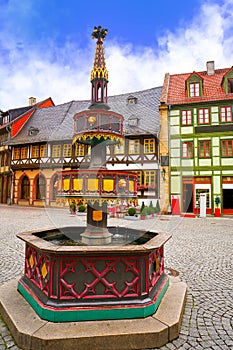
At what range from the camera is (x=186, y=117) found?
19.1 m

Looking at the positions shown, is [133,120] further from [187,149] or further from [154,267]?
[154,267]

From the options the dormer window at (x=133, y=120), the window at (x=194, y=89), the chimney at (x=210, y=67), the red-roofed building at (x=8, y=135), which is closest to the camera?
the window at (x=194, y=89)

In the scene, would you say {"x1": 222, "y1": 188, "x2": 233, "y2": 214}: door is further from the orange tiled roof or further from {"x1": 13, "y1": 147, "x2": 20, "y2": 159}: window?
{"x1": 13, "y1": 147, "x2": 20, "y2": 159}: window

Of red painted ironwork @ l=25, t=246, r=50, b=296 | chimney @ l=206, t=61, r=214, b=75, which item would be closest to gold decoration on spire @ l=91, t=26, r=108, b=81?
red painted ironwork @ l=25, t=246, r=50, b=296

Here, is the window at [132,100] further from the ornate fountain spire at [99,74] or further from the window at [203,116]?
the ornate fountain spire at [99,74]

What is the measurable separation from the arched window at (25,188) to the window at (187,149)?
51.1 ft

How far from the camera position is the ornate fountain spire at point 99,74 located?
4.29m

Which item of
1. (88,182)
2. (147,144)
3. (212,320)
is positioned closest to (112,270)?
(88,182)

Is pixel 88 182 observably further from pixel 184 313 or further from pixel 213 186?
pixel 213 186

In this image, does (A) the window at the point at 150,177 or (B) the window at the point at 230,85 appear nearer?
(B) the window at the point at 230,85

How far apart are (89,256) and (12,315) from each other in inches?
46.7

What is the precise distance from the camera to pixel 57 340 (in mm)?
2619

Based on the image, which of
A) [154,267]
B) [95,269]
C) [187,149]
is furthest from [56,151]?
[95,269]

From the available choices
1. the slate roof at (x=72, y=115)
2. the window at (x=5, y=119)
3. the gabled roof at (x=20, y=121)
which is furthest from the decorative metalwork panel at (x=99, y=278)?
the window at (x=5, y=119)
